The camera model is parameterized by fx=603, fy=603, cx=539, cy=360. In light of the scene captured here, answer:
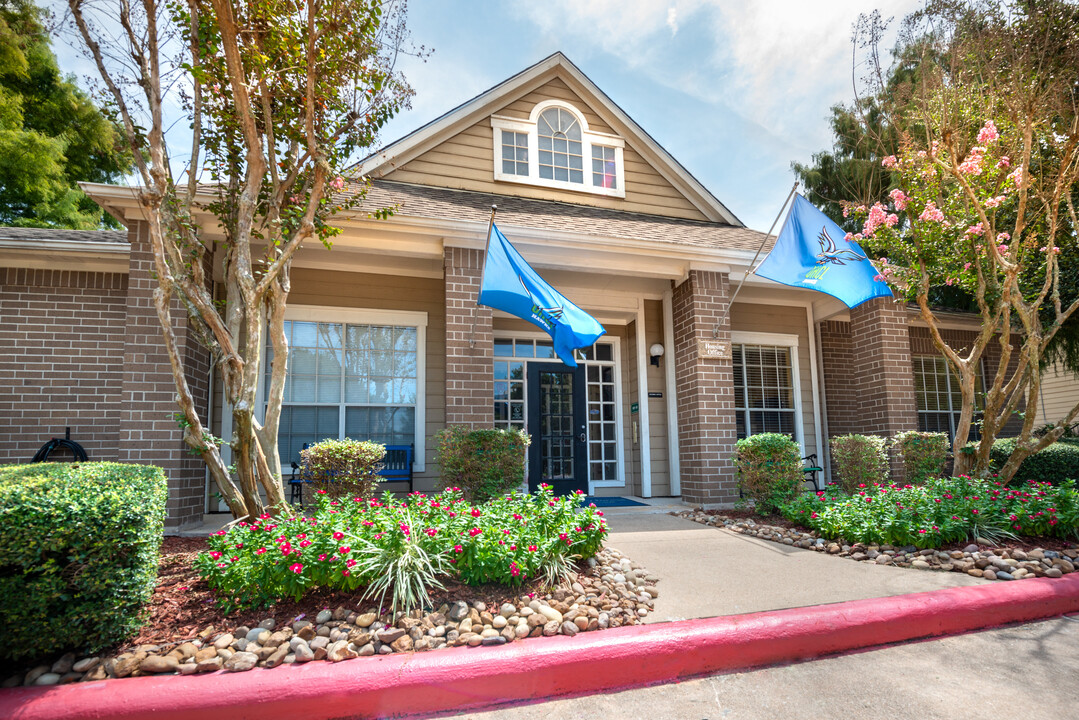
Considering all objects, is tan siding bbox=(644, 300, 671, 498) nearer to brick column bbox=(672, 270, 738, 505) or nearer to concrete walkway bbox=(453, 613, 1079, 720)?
brick column bbox=(672, 270, 738, 505)

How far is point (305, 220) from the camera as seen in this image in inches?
185

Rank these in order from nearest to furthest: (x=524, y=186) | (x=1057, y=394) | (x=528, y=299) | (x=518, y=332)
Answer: (x=528, y=299)
(x=518, y=332)
(x=524, y=186)
(x=1057, y=394)

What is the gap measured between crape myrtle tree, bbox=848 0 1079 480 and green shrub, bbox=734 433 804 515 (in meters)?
1.92

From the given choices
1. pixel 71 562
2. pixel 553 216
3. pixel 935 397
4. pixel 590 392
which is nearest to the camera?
pixel 71 562

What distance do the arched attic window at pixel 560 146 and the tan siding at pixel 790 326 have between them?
345 cm

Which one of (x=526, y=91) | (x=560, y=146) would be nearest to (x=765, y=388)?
(x=560, y=146)

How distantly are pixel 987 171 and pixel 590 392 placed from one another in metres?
5.66

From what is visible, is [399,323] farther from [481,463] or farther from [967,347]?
[967,347]

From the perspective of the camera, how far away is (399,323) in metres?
8.08

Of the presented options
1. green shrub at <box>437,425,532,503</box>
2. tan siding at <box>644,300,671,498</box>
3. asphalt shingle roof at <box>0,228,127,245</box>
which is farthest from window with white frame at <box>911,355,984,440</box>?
asphalt shingle roof at <box>0,228,127,245</box>

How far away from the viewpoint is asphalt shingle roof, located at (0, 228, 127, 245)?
696cm

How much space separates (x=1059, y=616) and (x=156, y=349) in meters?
7.92

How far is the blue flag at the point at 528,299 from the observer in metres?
6.24

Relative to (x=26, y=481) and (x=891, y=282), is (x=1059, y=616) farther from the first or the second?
(x=26, y=481)
